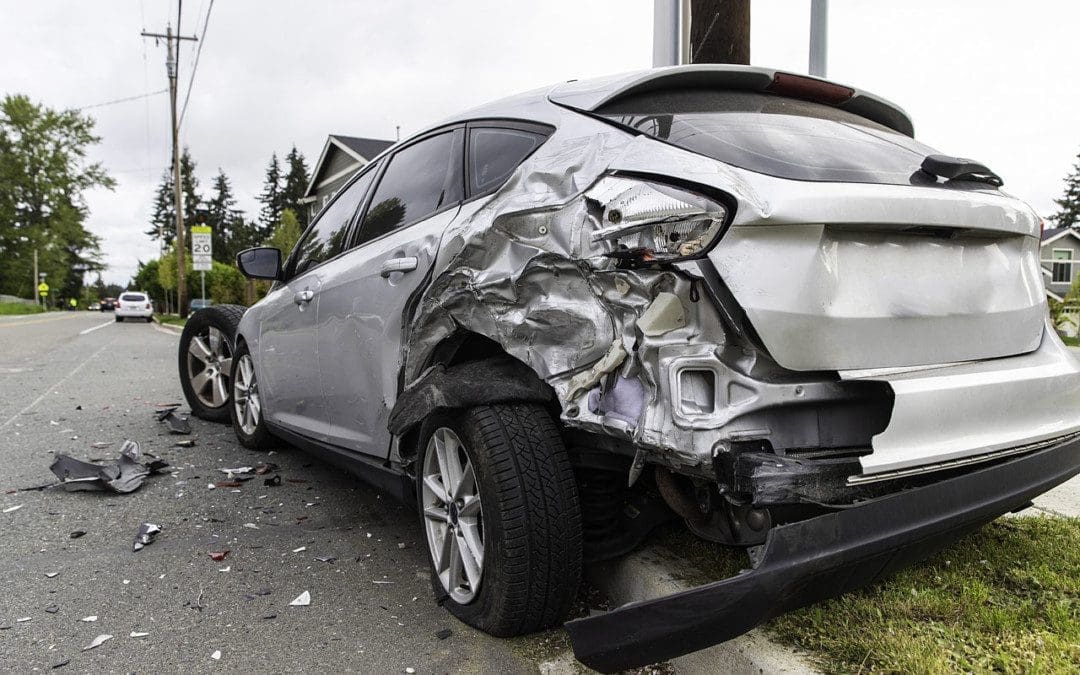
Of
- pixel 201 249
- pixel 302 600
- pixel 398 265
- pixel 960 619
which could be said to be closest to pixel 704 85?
pixel 398 265

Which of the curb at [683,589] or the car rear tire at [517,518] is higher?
the car rear tire at [517,518]

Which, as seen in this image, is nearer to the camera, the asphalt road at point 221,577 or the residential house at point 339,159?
the asphalt road at point 221,577

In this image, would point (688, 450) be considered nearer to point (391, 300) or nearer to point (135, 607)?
point (391, 300)

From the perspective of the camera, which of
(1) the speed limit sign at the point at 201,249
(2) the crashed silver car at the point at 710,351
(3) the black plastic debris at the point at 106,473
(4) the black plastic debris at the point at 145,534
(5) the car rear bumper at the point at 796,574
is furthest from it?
(1) the speed limit sign at the point at 201,249

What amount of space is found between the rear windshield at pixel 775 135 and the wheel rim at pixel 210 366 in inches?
172

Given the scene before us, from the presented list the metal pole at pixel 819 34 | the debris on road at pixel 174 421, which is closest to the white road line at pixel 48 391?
the debris on road at pixel 174 421

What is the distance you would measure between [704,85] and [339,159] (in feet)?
103

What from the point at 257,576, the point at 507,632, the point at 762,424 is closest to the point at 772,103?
the point at 762,424

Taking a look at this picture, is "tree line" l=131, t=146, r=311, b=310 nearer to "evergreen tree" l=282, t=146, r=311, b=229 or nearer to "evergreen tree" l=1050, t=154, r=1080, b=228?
"evergreen tree" l=282, t=146, r=311, b=229

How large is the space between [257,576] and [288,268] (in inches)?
78.0

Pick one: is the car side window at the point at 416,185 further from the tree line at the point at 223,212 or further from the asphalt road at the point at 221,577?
the tree line at the point at 223,212

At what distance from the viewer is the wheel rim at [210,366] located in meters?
5.79

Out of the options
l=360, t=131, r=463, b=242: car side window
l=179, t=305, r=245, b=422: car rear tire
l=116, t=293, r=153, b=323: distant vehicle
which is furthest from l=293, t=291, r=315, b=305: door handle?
l=116, t=293, r=153, b=323: distant vehicle

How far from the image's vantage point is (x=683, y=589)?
97.3 inches
